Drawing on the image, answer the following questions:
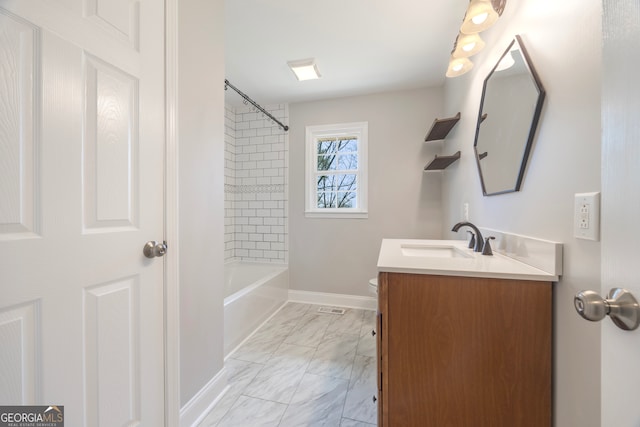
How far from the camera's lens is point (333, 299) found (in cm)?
295

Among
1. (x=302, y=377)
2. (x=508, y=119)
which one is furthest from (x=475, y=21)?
(x=302, y=377)

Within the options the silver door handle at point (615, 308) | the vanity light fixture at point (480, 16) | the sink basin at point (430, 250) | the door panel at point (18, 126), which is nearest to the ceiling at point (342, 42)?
the vanity light fixture at point (480, 16)

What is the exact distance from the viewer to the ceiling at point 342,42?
1646 millimetres

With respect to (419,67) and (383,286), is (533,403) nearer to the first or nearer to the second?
(383,286)

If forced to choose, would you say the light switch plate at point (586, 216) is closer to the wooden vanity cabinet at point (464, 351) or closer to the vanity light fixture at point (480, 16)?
the wooden vanity cabinet at point (464, 351)

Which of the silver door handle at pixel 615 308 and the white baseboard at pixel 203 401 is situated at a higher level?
the silver door handle at pixel 615 308

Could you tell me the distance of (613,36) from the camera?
422 millimetres

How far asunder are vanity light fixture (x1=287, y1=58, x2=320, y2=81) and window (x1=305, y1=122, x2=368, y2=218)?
66 cm

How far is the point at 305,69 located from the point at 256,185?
5.02 feet

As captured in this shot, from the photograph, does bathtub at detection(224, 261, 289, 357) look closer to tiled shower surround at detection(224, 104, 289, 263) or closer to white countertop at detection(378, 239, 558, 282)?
tiled shower surround at detection(224, 104, 289, 263)

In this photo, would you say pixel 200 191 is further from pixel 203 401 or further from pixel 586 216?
pixel 586 216

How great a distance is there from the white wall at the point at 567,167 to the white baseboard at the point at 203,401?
1.54 metres

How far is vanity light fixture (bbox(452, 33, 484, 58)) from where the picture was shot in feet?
4.47

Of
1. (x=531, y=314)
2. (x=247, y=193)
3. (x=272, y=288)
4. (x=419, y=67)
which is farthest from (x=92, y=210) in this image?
(x=419, y=67)
